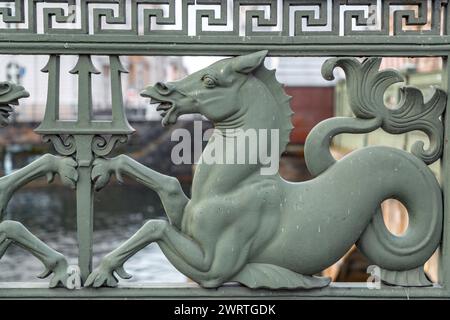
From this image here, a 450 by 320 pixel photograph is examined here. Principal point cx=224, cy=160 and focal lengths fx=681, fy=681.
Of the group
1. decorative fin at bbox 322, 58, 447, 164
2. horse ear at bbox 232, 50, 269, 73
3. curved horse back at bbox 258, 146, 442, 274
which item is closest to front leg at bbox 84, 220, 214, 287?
curved horse back at bbox 258, 146, 442, 274

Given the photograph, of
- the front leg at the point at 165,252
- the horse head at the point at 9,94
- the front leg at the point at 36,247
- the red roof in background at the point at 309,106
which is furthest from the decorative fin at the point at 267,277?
the red roof in background at the point at 309,106

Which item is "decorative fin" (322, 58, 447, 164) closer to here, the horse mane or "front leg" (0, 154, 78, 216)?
the horse mane

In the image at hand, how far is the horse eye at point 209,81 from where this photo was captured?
2547 mm

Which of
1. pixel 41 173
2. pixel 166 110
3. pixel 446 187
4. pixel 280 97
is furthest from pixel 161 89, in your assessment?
pixel 446 187

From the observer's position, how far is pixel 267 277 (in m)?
2.59

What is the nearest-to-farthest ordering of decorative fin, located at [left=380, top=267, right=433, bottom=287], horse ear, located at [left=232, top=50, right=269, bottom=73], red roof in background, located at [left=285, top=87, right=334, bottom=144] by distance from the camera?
horse ear, located at [left=232, top=50, right=269, bottom=73] < decorative fin, located at [left=380, top=267, right=433, bottom=287] < red roof in background, located at [left=285, top=87, right=334, bottom=144]

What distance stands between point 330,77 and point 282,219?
22.5 inches

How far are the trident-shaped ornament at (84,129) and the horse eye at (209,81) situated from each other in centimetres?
31

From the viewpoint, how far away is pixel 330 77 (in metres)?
2.59

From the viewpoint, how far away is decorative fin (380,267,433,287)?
2664 mm

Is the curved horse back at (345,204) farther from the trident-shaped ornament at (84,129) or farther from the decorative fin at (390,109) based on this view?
the trident-shaped ornament at (84,129)

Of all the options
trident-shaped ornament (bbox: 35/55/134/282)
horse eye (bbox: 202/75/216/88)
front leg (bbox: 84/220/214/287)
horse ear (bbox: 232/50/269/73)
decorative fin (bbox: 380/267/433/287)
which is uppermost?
horse ear (bbox: 232/50/269/73)

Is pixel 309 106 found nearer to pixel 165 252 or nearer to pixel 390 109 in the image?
pixel 390 109

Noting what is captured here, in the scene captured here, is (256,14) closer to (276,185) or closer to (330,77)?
(330,77)
